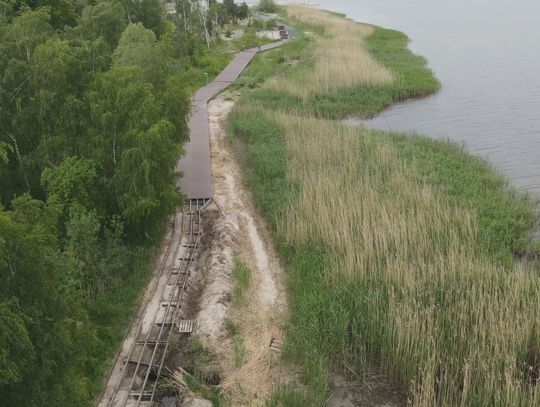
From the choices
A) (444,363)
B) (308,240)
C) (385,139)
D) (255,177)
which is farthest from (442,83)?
(444,363)

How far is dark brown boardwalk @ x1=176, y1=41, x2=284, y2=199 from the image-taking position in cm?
2367

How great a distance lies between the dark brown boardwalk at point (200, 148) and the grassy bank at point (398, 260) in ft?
6.57

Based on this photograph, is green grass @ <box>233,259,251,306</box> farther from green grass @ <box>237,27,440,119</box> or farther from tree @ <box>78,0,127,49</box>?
green grass @ <box>237,27,440,119</box>

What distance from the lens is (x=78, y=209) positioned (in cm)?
1664

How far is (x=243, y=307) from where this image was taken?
1583cm

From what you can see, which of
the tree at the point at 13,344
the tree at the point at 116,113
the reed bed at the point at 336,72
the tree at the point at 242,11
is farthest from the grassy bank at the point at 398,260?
the tree at the point at 242,11

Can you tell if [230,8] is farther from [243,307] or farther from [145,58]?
[243,307]

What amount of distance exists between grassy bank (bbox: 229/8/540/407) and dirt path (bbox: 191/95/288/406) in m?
0.56

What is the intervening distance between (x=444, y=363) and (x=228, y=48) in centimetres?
5008

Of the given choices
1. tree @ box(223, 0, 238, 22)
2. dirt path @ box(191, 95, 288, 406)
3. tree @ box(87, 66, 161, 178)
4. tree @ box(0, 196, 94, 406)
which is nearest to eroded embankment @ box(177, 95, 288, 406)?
dirt path @ box(191, 95, 288, 406)

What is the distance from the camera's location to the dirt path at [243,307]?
1331cm

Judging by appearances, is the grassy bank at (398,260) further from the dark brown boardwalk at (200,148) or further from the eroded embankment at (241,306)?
the dark brown boardwalk at (200,148)

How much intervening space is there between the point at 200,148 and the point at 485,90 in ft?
72.9

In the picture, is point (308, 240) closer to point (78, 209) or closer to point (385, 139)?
point (78, 209)
